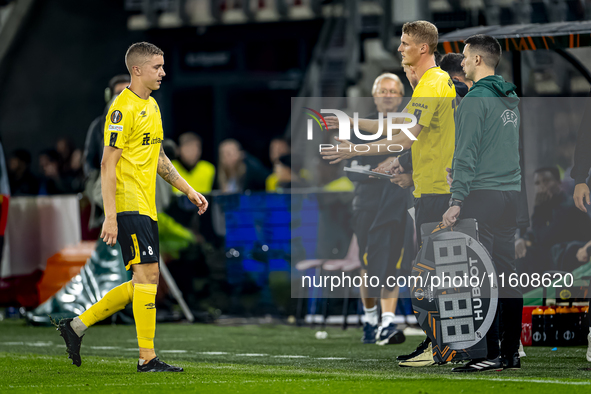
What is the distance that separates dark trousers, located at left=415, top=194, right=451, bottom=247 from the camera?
735 cm

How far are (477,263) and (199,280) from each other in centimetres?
601

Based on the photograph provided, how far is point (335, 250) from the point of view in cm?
1121

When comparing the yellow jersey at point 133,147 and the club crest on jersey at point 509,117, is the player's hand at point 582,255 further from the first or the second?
the yellow jersey at point 133,147

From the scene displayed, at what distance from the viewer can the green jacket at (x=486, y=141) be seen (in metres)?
6.84

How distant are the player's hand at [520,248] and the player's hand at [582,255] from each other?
1.67 ft

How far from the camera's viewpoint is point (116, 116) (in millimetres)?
6809

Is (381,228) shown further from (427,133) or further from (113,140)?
(113,140)

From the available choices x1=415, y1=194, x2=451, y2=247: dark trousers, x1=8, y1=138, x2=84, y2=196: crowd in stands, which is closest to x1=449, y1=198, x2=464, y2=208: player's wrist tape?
x1=415, y1=194, x2=451, y2=247: dark trousers

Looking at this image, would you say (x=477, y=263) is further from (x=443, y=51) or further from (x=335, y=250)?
(x=335, y=250)

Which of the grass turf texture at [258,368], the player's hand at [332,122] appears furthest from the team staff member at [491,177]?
the player's hand at [332,122]

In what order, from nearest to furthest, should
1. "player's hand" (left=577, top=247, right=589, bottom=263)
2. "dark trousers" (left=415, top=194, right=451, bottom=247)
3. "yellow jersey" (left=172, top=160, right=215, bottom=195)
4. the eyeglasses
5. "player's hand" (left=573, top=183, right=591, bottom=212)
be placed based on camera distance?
"dark trousers" (left=415, top=194, right=451, bottom=247) < "player's hand" (left=573, top=183, right=591, bottom=212) < "player's hand" (left=577, top=247, right=589, bottom=263) < the eyeglasses < "yellow jersey" (left=172, top=160, right=215, bottom=195)

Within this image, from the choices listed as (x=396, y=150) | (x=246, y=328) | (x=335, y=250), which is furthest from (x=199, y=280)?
(x=396, y=150)

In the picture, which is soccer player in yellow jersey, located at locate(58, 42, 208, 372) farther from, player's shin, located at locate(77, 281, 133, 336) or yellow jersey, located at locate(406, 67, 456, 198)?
yellow jersey, located at locate(406, 67, 456, 198)

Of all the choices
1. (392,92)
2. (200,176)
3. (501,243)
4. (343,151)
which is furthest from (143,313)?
(200,176)
